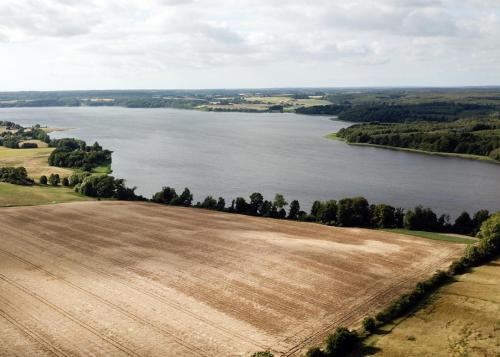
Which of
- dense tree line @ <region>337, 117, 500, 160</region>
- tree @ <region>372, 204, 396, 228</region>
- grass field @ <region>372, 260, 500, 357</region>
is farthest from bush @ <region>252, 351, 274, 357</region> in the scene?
dense tree line @ <region>337, 117, 500, 160</region>

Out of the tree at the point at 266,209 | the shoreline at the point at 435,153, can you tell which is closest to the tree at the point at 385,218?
the tree at the point at 266,209

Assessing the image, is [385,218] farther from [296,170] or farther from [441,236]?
[296,170]

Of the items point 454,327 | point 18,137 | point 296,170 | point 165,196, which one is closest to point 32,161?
point 18,137

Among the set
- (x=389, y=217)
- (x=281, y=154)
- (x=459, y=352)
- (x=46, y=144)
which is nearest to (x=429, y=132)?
(x=281, y=154)

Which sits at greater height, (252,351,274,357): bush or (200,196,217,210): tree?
(252,351,274,357): bush

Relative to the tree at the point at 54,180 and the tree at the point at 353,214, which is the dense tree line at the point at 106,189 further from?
the tree at the point at 353,214

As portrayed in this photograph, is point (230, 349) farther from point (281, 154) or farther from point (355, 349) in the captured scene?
point (281, 154)

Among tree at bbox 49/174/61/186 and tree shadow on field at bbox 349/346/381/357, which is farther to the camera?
tree at bbox 49/174/61/186

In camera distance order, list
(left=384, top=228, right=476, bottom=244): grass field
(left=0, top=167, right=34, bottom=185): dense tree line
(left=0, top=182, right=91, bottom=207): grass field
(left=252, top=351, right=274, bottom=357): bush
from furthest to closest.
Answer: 1. (left=0, top=167, right=34, bottom=185): dense tree line
2. (left=0, top=182, right=91, bottom=207): grass field
3. (left=384, top=228, right=476, bottom=244): grass field
4. (left=252, top=351, right=274, bottom=357): bush

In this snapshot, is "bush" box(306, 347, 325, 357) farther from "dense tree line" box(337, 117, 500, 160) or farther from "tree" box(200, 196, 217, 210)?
"dense tree line" box(337, 117, 500, 160)
